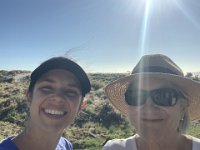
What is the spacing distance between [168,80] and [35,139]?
1.67 m

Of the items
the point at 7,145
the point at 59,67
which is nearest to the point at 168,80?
the point at 59,67

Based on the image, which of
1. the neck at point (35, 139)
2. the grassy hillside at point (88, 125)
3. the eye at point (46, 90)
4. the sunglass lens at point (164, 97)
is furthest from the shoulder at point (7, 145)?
the grassy hillside at point (88, 125)

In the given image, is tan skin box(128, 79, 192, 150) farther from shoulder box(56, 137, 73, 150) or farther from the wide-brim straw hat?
shoulder box(56, 137, 73, 150)

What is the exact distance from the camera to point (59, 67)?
3.97 m

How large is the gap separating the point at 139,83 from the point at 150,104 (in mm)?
294

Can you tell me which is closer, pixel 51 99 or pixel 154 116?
pixel 51 99

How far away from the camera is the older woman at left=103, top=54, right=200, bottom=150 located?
4.01 metres

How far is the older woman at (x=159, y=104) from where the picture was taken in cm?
401

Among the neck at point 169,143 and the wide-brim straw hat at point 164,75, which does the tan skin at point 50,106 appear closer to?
the wide-brim straw hat at point 164,75

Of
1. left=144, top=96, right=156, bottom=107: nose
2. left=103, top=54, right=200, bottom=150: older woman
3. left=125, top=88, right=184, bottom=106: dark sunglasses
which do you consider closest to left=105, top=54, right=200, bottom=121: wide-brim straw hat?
left=103, top=54, right=200, bottom=150: older woman

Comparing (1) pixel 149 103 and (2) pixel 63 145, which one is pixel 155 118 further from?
(2) pixel 63 145

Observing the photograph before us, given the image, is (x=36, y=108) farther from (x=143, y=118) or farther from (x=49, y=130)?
(x=143, y=118)

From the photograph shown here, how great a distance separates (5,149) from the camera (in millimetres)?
3490

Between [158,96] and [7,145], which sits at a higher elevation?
[158,96]
